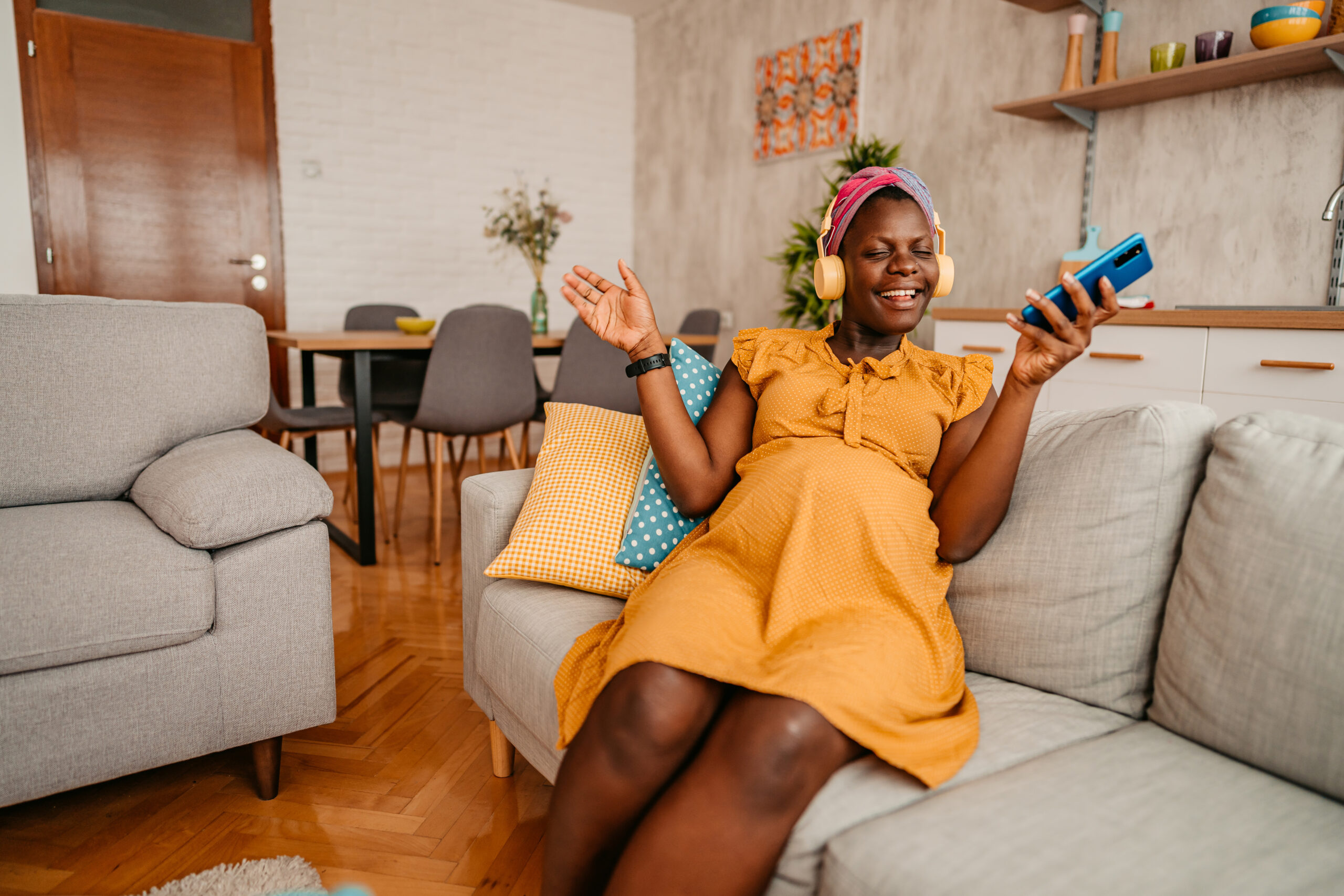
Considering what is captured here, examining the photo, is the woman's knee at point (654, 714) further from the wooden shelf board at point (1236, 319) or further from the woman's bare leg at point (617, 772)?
the wooden shelf board at point (1236, 319)

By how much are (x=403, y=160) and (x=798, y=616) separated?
434 centimetres

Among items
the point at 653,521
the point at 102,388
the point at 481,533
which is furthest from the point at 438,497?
the point at 653,521

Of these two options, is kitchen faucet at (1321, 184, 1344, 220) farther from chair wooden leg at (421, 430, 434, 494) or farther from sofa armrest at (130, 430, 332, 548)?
chair wooden leg at (421, 430, 434, 494)

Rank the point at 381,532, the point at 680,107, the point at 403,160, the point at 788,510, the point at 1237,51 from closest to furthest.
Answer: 1. the point at 788,510
2. the point at 1237,51
3. the point at 381,532
4. the point at 403,160
5. the point at 680,107

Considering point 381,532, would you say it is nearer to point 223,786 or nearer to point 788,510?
point 223,786

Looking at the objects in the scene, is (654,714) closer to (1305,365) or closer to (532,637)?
(532,637)

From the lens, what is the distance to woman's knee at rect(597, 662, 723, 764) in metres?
0.89

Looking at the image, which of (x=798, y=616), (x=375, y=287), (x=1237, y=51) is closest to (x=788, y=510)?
(x=798, y=616)

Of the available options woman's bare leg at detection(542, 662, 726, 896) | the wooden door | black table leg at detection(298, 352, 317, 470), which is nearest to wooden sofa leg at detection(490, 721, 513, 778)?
woman's bare leg at detection(542, 662, 726, 896)

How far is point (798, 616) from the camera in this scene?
1.00 m

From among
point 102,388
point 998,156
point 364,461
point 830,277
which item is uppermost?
point 998,156

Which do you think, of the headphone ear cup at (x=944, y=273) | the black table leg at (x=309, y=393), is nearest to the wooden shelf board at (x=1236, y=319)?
the headphone ear cup at (x=944, y=273)

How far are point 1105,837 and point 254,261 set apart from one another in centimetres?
447

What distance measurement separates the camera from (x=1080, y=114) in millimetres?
2871
